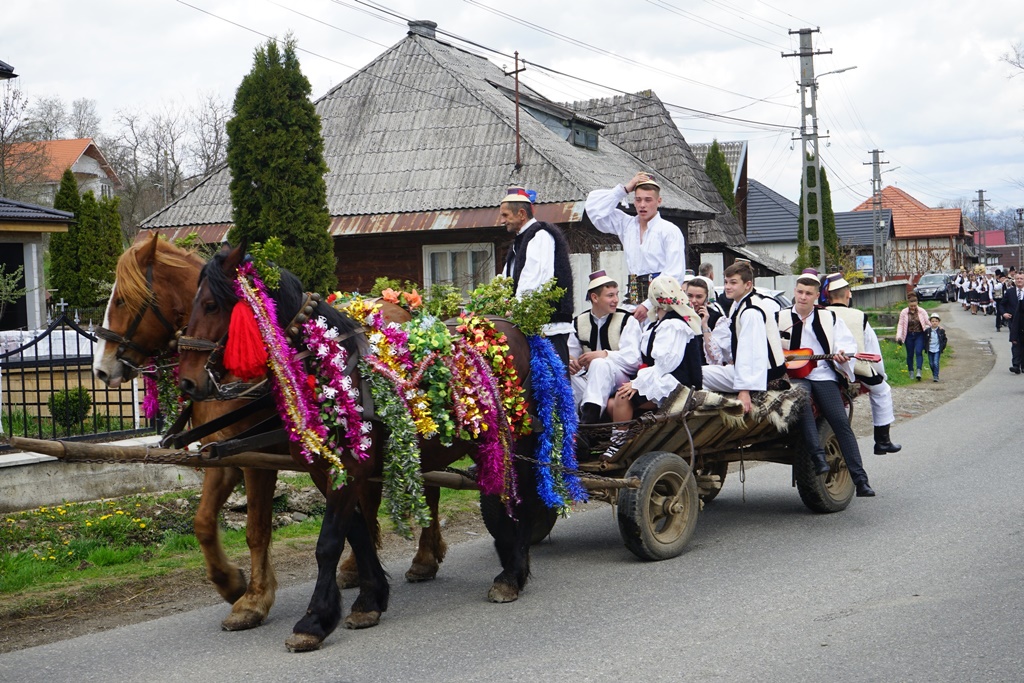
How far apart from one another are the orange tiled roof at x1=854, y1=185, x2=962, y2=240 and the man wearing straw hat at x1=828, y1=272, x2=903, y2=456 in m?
86.9

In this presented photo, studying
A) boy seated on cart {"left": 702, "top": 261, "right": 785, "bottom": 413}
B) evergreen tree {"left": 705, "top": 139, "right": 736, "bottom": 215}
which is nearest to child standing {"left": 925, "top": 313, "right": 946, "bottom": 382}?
boy seated on cart {"left": 702, "top": 261, "right": 785, "bottom": 413}

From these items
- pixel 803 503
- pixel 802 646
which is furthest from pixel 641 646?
pixel 803 503

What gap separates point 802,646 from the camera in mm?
5230

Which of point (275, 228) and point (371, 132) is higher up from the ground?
point (371, 132)

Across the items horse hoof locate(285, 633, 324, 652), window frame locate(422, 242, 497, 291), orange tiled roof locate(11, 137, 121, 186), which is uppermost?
orange tiled roof locate(11, 137, 121, 186)

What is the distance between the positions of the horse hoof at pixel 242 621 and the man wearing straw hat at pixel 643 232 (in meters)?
3.65

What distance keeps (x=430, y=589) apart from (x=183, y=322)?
2301 millimetres

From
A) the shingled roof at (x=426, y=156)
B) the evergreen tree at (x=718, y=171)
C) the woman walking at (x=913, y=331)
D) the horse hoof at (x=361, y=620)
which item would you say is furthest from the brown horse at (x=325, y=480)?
the evergreen tree at (x=718, y=171)

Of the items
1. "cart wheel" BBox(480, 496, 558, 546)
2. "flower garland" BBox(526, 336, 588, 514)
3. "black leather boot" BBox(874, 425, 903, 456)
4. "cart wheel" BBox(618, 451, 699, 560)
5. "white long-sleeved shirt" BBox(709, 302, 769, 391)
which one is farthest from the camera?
"black leather boot" BBox(874, 425, 903, 456)

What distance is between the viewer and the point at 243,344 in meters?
5.27

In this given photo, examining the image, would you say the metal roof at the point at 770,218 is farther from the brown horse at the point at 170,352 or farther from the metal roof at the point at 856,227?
the brown horse at the point at 170,352

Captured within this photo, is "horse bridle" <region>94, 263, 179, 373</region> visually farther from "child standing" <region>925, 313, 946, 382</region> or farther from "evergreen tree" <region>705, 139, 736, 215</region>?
"evergreen tree" <region>705, 139, 736, 215</region>

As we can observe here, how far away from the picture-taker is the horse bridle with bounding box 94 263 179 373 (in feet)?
17.8

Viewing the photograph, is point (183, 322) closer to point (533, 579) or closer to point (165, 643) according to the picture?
point (165, 643)
